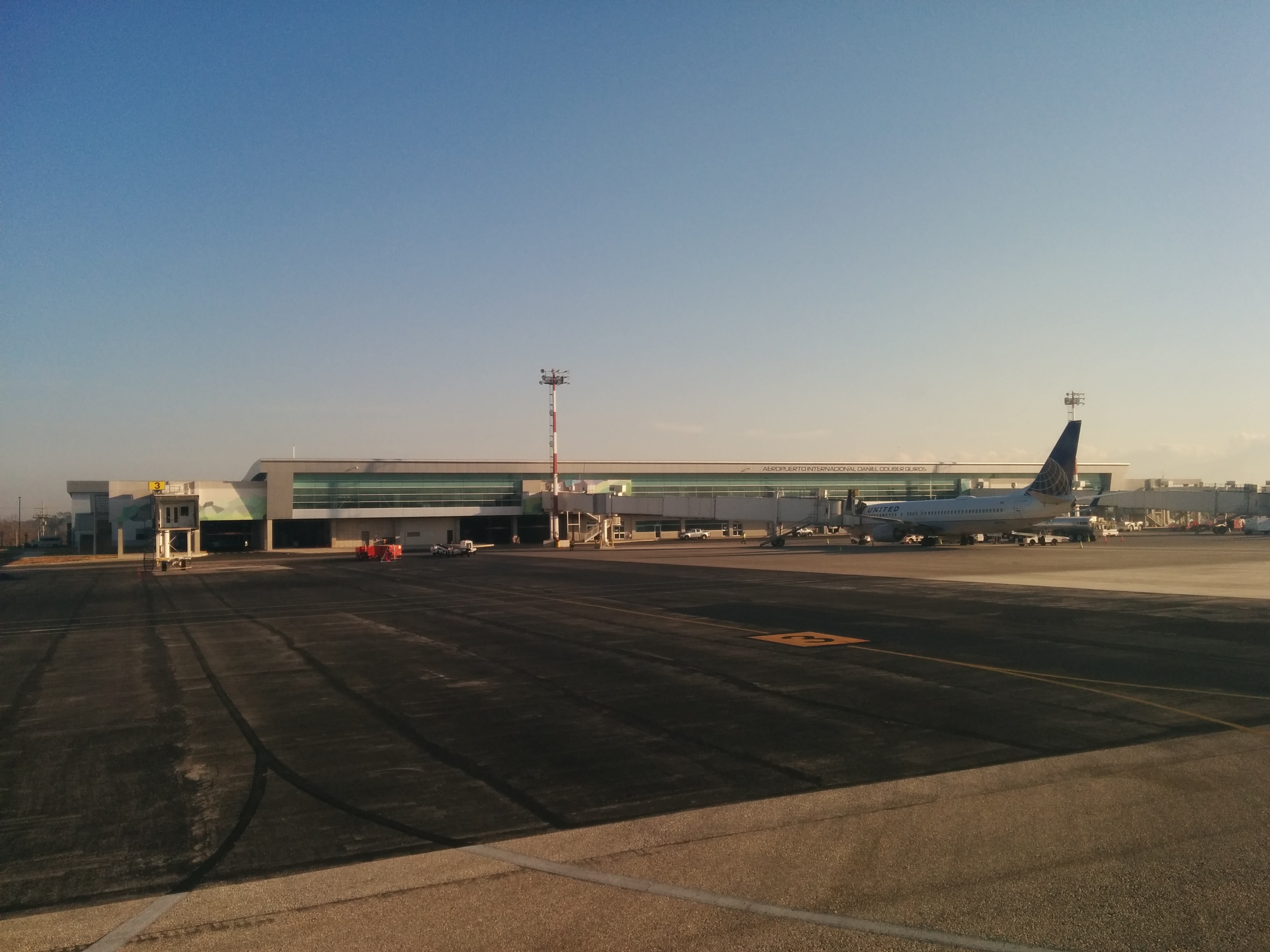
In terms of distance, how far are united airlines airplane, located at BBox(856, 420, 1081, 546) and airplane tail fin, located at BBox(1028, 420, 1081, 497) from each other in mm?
34

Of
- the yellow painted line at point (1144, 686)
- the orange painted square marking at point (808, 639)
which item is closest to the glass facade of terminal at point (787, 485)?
the orange painted square marking at point (808, 639)

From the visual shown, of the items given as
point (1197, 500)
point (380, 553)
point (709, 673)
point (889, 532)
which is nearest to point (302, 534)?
point (380, 553)

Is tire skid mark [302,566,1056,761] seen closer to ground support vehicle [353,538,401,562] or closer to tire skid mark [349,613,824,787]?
tire skid mark [349,613,824,787]

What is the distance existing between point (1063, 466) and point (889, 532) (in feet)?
50.0

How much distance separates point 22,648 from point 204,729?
14209 mm

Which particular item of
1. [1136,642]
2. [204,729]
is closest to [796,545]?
[1136,642]

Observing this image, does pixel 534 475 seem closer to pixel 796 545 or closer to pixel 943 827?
pixel 796 545

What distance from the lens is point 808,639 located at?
2197cm

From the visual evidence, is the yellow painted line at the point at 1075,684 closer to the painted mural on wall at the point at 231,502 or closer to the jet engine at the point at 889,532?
the jet engine at the point at 889,532

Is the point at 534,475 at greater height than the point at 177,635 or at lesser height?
greater

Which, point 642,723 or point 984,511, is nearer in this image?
point 642,723

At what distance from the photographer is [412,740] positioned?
495 inches

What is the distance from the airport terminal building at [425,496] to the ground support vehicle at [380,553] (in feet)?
66.3

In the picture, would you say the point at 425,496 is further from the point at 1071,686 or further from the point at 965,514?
the point at 1071,686
